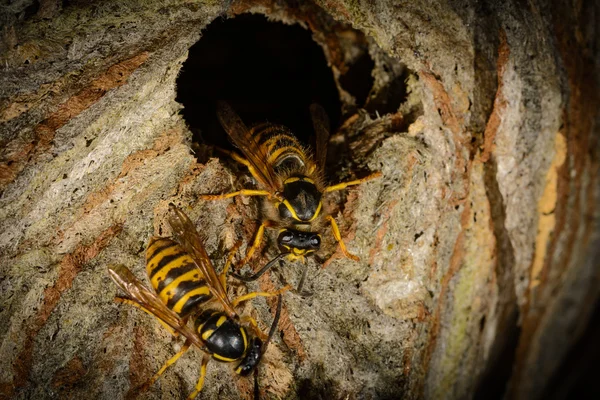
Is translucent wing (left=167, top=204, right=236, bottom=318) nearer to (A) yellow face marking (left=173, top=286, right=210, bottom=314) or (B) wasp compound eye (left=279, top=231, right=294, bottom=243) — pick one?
(A) yellow face marking (left=173, top=286, right=210, bottom=314)

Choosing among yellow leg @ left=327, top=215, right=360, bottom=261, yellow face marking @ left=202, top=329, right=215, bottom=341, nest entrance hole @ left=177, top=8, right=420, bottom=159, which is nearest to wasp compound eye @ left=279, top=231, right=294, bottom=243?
yellow leg @ left=327, top=215, right=360, bottom=261

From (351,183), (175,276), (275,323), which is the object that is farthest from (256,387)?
(351,183)

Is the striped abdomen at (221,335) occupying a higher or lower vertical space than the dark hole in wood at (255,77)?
lower

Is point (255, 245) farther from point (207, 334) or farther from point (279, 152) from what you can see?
point (279, 152)

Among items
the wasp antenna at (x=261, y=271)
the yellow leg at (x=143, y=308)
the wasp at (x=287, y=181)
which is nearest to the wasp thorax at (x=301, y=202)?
the wasp at (x=287, y=181)

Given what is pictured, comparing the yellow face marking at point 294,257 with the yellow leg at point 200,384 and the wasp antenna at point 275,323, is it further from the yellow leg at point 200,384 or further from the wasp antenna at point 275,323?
the yellow leg at point 200,384
